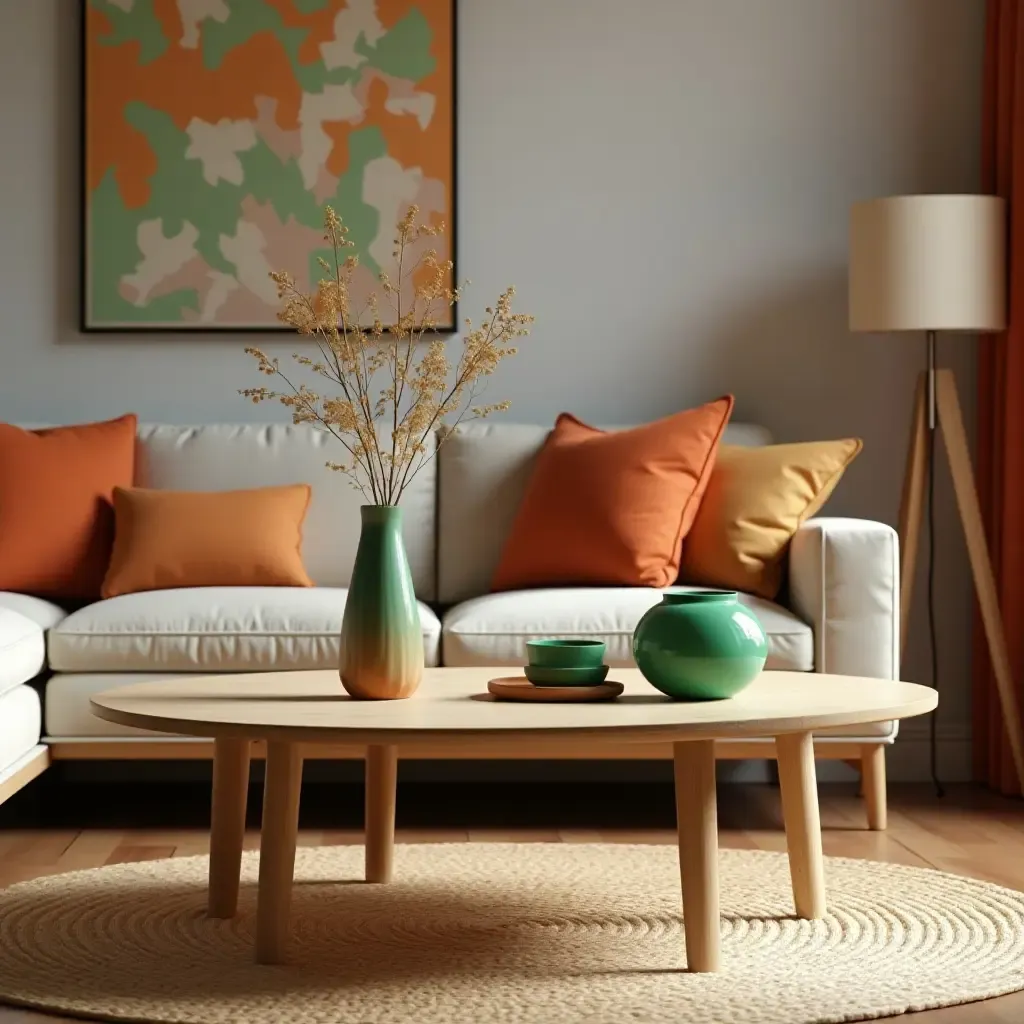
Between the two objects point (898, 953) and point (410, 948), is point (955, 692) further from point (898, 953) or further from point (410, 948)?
point (410, 948)

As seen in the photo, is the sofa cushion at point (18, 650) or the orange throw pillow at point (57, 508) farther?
the orange throw pillow at point (57, 508)

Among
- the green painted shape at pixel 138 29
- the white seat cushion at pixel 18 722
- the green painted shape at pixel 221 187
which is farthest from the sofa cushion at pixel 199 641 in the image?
the green painted shape at pixel 138 29

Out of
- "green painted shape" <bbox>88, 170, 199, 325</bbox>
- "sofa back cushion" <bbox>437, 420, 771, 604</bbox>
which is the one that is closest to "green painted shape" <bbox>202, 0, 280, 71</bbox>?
"green painted shape" <bbox>88, 170, 199, 325</bbox>

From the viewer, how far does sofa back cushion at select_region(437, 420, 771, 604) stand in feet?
13.7

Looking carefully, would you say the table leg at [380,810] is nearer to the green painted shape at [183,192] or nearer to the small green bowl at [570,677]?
the small green bowl at [570,677]

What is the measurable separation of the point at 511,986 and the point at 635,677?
66cm

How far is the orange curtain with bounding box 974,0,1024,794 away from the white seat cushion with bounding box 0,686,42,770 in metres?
2.46

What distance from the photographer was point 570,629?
3.51 m

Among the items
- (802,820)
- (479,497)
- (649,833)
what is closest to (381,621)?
(802,820)

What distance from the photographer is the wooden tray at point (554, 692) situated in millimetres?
2438

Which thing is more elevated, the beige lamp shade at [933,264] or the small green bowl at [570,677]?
the beige lamp shade at [933,264]

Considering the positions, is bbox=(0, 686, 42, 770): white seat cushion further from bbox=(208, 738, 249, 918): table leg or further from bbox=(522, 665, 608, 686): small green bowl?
bbox=(522, 665, 608, 686): small green bowl

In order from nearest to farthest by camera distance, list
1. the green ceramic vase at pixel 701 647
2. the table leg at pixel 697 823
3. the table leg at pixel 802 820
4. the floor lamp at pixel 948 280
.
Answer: the table leg at pixel 697 823
the green ceramic vase at pixel 701 647
the table leg at pixel 802 820
the floor lamp at pixel 948 280

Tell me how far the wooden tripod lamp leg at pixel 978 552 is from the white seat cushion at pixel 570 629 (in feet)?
2.52
